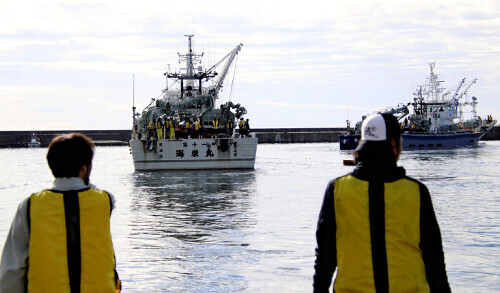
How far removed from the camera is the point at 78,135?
3668mm

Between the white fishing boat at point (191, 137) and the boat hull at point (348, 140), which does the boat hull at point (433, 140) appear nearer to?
the boat hull at point (348, 140)

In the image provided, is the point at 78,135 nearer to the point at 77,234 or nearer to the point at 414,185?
the point at 77,234

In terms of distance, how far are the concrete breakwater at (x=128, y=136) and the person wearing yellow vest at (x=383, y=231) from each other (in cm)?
10909

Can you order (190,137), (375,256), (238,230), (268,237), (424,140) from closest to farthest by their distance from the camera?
(375,256), (268,237), (238,230), (190,137), (424,140)

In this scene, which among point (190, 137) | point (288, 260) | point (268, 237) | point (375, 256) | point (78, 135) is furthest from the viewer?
point (190, 137)

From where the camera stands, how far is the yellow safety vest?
352 cm

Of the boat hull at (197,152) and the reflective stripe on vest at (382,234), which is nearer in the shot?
the reflective stripe on vest at (382,234)

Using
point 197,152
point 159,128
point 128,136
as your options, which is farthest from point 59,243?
point 128,136

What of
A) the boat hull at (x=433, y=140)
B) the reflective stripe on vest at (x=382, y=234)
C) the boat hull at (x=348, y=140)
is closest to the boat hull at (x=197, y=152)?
the reflective stripe on vest at (x=382, y=234)

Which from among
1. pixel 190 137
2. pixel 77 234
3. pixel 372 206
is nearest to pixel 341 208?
pixel 372 206

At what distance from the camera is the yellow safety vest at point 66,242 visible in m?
3.52

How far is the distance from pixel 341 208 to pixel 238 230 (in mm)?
10794

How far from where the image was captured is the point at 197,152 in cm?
3550

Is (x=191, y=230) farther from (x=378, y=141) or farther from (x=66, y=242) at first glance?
(x=378, y=141)
